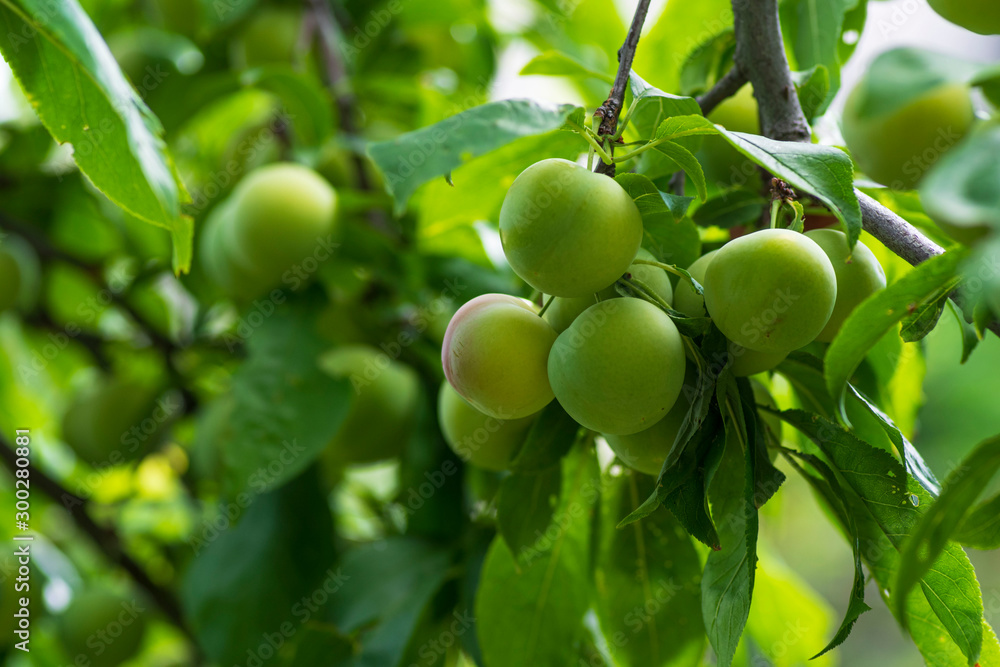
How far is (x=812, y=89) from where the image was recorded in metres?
0.44

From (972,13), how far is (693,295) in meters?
0.18

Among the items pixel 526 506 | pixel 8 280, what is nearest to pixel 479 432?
pixel 526 506

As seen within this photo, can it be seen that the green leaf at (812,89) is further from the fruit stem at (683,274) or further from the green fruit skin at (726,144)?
the fruit stem at (683,274)

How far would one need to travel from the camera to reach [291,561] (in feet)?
2.49

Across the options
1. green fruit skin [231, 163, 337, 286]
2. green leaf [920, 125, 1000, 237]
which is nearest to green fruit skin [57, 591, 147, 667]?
green fruit skin [231, 163, 337, 286]

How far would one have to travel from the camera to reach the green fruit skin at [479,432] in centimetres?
47

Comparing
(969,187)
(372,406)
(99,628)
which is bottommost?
(99,628)

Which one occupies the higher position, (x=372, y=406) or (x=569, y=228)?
(x=569, y=228)

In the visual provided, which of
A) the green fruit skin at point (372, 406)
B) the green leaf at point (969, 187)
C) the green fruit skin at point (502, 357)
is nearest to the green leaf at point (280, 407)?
the green fruit skin at point (372, 406)

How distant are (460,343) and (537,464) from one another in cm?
9

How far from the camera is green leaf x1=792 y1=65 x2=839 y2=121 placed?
1.43 feet

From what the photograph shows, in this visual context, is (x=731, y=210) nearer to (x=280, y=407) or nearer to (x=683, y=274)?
(x=683, y=274)

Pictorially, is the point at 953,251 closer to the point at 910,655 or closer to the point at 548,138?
the point at 548,138

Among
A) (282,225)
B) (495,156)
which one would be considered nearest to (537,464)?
(495,156)
